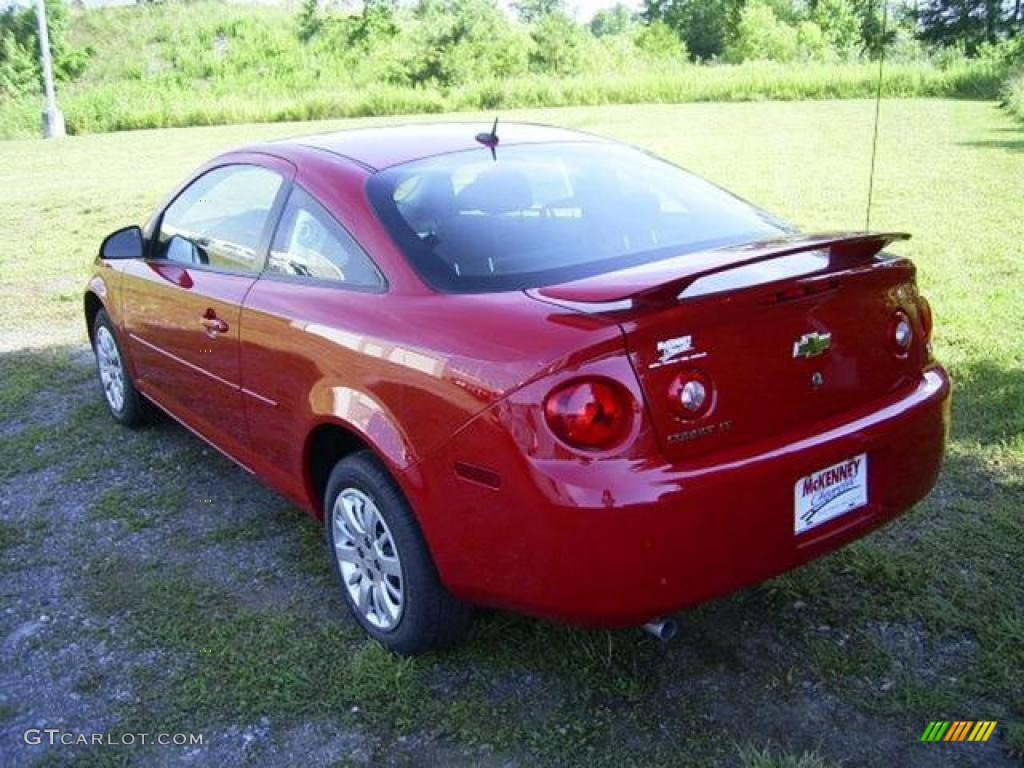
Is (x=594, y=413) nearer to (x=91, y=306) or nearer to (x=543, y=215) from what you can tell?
(x=543, y=215)

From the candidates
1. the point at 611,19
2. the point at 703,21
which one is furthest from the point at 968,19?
the point at 611,19

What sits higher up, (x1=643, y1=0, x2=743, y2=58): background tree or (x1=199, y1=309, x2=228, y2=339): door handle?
(x1=643, y1=0, x2=743, y2=58): background tree

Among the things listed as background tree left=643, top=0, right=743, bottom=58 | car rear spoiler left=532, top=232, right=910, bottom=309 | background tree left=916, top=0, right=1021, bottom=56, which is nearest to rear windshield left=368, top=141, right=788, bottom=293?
car rear spoiler left=532, top=232, right=910, bottom=309

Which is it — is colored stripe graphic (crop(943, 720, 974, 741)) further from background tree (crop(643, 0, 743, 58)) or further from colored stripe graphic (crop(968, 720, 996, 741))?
background tree (crop(643, 0, 743, 58))

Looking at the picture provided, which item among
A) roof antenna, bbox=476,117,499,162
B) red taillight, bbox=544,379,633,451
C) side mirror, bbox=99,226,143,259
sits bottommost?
red taillight, bbox=544,379,633,451

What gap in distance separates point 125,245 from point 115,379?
2.89ft

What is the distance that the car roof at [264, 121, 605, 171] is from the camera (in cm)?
349

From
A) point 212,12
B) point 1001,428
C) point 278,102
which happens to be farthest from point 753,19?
point 1001,428

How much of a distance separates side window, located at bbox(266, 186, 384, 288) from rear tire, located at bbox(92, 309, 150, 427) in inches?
73.9

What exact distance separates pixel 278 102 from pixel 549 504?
30.5m

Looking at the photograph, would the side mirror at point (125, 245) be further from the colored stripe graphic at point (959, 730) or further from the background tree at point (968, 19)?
the background tree at point (968, 19)

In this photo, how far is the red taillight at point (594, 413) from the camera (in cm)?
237

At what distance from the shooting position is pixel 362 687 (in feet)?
9.73

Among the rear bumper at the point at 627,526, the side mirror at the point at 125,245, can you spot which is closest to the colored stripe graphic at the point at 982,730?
the rear bumper at the point at 627,526
